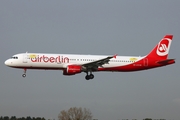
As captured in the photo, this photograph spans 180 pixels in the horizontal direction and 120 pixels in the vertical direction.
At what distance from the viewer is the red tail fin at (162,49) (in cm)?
7081

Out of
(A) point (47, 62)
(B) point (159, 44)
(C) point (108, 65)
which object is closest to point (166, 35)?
(B) point (159, 44)

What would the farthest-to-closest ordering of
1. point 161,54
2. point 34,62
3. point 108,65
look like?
point 161,54 < point 108,65 < point 34,62

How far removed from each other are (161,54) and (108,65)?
1111 centimetres

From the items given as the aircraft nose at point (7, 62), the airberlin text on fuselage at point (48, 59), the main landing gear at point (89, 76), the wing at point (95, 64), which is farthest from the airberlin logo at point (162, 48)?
the aircraft nose at point (7, 62)

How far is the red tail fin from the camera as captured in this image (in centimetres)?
7081

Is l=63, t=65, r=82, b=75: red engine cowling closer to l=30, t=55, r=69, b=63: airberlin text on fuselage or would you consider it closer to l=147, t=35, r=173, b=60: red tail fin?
l=30, t=55, r=69, b=63: airberlin text on fuselage

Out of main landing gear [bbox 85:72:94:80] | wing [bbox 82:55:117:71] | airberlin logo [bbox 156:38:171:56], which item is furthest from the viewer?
airberlin logo [bbox 156:38:171:56]

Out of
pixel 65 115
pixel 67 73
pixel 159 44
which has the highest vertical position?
pixel 159 44

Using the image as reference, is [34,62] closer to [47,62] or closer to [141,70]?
[47,62]

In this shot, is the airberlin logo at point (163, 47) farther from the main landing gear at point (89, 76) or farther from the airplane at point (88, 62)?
the main landing gear at point (89, 76)

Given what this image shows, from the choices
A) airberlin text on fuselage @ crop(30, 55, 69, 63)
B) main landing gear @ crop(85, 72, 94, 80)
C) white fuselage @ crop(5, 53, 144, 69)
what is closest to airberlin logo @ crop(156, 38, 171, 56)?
main landing gear @ crop(85, 72, 94, 80)

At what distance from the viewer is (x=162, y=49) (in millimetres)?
72000

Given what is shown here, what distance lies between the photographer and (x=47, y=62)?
205 ft

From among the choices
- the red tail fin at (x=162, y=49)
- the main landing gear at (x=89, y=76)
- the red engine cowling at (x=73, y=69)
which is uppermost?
the red tail fin at (x=162, y=49)
